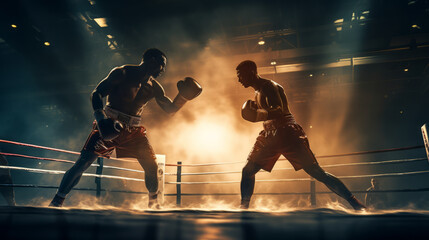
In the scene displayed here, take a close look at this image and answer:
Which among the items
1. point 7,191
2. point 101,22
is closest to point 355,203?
point 7,191

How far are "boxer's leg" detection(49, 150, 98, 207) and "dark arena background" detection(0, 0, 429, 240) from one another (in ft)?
2.51

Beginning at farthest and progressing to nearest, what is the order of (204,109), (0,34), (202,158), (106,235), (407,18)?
(202,158)
(204,109)
(0,34)
(407,18)
(106,235)

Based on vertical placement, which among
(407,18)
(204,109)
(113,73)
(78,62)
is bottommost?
(113,73)

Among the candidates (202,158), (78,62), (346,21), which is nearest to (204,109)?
(202,158)

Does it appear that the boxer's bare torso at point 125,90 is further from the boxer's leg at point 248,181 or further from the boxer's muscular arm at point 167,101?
the boxer's leg at point 248,181

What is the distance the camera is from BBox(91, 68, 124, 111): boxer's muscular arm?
2.08 m

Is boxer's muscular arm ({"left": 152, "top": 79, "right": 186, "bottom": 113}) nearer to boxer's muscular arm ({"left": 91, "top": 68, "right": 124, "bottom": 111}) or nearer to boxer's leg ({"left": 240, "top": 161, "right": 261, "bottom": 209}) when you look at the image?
boxer's muscular arm ({"left": 91, "top": 68, "right": 124, "bottom": 111})

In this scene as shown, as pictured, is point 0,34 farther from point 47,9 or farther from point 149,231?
point 149,231

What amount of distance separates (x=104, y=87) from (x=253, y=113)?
122 cm

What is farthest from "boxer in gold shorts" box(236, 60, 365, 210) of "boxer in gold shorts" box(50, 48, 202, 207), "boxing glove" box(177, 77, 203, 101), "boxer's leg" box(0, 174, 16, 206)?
"boxer's leg" box(0, 174, 16, 206)

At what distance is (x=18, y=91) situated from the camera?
332 inches

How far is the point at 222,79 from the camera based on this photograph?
7.97 metres

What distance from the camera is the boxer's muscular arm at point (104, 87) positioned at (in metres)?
2.08

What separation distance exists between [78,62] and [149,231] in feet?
25.6
